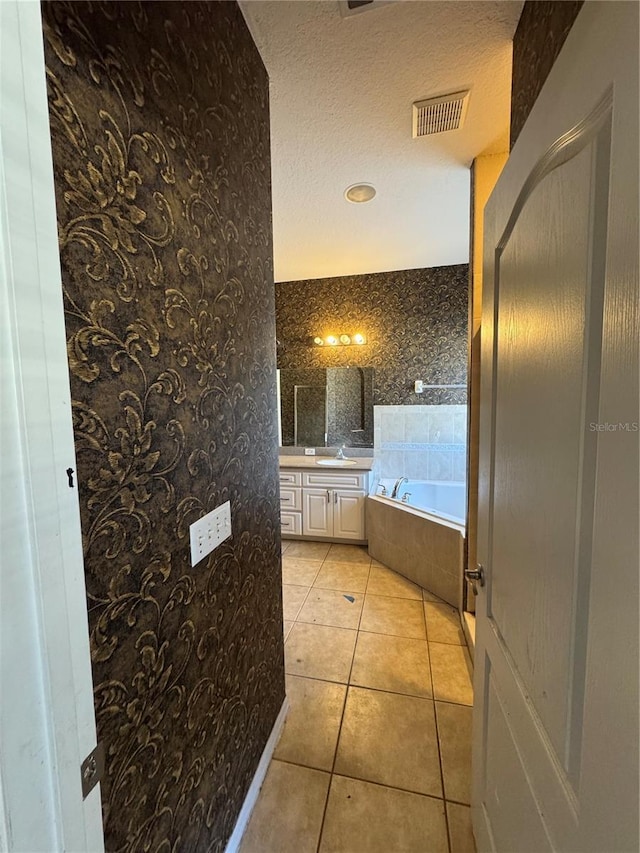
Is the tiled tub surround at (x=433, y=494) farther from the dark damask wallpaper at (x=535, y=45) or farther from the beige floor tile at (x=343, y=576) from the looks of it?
the dark damask wallpaper at (x=535, y=45)

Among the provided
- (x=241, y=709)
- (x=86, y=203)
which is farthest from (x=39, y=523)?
(x=241, y=709)

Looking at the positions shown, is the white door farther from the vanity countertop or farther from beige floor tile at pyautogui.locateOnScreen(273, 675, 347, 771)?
the vanity countertop

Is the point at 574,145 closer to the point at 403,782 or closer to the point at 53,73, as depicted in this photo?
the point at 53,73

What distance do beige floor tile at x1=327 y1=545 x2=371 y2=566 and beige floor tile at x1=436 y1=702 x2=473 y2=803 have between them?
149 cm

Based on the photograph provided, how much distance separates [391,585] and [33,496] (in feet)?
9.11

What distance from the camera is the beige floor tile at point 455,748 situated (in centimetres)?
130

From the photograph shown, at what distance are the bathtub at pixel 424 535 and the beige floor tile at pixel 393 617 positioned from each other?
26 cm

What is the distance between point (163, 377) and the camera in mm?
779

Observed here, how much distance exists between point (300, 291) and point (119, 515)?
368cm

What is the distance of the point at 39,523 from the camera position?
0.39 meters

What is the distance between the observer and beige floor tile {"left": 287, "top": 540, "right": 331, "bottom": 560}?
325 centimetres

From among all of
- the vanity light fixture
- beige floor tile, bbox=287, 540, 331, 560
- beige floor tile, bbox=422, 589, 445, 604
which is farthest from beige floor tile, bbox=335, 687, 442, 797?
the vanity light fixture

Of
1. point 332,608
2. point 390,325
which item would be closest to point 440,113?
point 390,325

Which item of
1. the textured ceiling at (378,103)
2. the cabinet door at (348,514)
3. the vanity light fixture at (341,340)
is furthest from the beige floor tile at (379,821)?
the vanity light fixture at (341,340)
